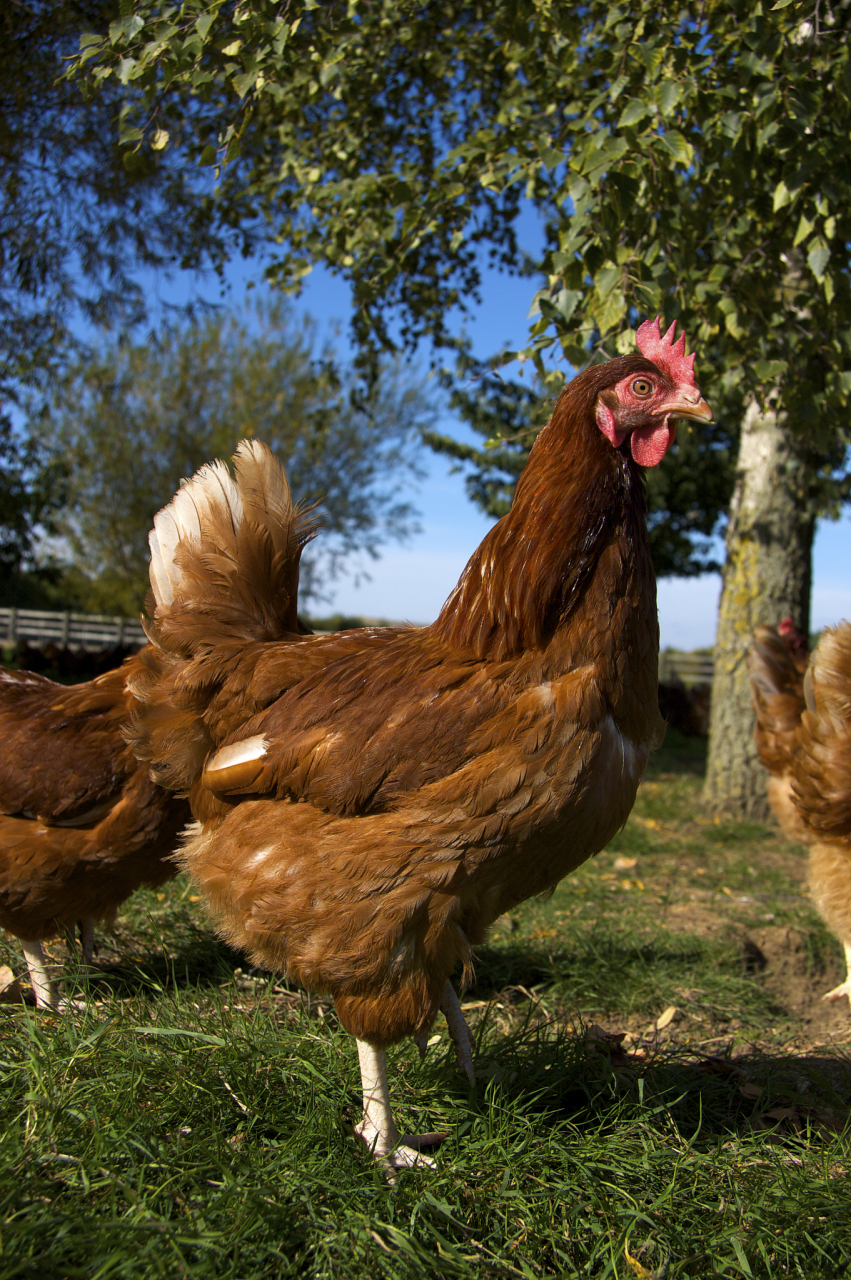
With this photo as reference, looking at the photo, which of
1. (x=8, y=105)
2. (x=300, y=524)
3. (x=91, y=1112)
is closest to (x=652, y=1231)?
(x=91, y=1112)

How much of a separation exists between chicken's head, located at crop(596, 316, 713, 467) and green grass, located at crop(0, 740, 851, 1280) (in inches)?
72.0

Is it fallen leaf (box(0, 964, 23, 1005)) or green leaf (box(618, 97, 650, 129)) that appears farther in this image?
green leaf (box(618, 97, 650, 129))

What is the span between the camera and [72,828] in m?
2.99

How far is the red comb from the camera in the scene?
86.1 inches

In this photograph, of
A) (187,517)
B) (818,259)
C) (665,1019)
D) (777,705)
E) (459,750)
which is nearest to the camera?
(459,750)

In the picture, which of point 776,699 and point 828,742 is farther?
point 776,699

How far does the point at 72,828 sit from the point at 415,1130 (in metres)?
1.68

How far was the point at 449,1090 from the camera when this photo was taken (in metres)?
2.30

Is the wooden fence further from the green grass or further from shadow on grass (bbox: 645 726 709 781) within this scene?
the green grass

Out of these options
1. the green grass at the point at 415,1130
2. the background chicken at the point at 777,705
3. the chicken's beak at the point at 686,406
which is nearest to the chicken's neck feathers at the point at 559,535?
the chicken's beak at the point at 686,406

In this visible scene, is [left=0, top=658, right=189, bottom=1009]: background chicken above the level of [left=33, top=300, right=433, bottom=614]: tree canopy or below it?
below

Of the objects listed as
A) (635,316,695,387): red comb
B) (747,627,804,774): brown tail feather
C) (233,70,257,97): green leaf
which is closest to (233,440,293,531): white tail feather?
(635,316,695,387): red comb

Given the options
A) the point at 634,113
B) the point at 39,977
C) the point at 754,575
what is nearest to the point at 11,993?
the point at 39,977

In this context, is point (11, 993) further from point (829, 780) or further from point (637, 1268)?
point (829, 780)
